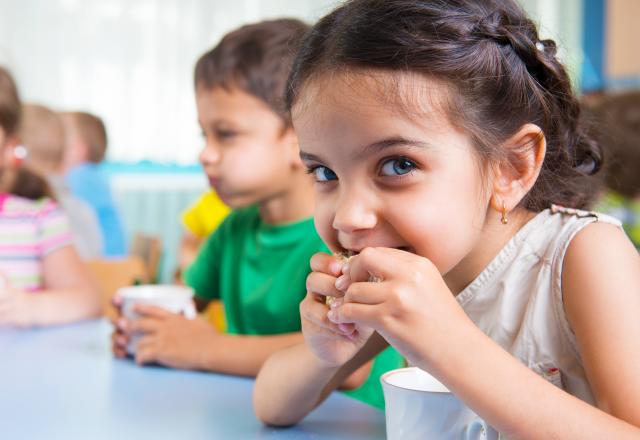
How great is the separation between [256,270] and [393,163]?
724mm

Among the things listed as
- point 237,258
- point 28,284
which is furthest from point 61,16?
point 237,258

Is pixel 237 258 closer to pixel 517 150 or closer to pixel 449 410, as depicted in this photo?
pixel 517 150

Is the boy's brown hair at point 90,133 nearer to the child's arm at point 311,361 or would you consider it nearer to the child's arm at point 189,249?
the child's arm at point 189,249

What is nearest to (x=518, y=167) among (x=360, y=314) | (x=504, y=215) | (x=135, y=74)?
(x=504, y=215)

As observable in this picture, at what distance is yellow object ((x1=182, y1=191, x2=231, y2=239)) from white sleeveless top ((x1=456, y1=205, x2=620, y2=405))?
1.56 meters

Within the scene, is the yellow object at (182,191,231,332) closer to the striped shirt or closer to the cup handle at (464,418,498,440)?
the striped shirt

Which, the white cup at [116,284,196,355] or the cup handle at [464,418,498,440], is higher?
the cup handle at [464,418,498,440]

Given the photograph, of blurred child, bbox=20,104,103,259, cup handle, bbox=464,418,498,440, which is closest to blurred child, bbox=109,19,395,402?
cup handle, bbox=464,418,498,440

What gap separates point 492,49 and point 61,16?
367 centimetres

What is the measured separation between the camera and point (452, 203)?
0.69m

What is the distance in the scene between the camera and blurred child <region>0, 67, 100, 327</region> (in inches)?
59.8

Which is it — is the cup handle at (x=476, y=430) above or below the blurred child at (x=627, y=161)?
above

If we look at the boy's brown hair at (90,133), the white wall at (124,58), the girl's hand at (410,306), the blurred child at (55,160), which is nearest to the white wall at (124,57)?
the white wall at (124,58)

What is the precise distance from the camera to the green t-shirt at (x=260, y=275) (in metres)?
1.25
